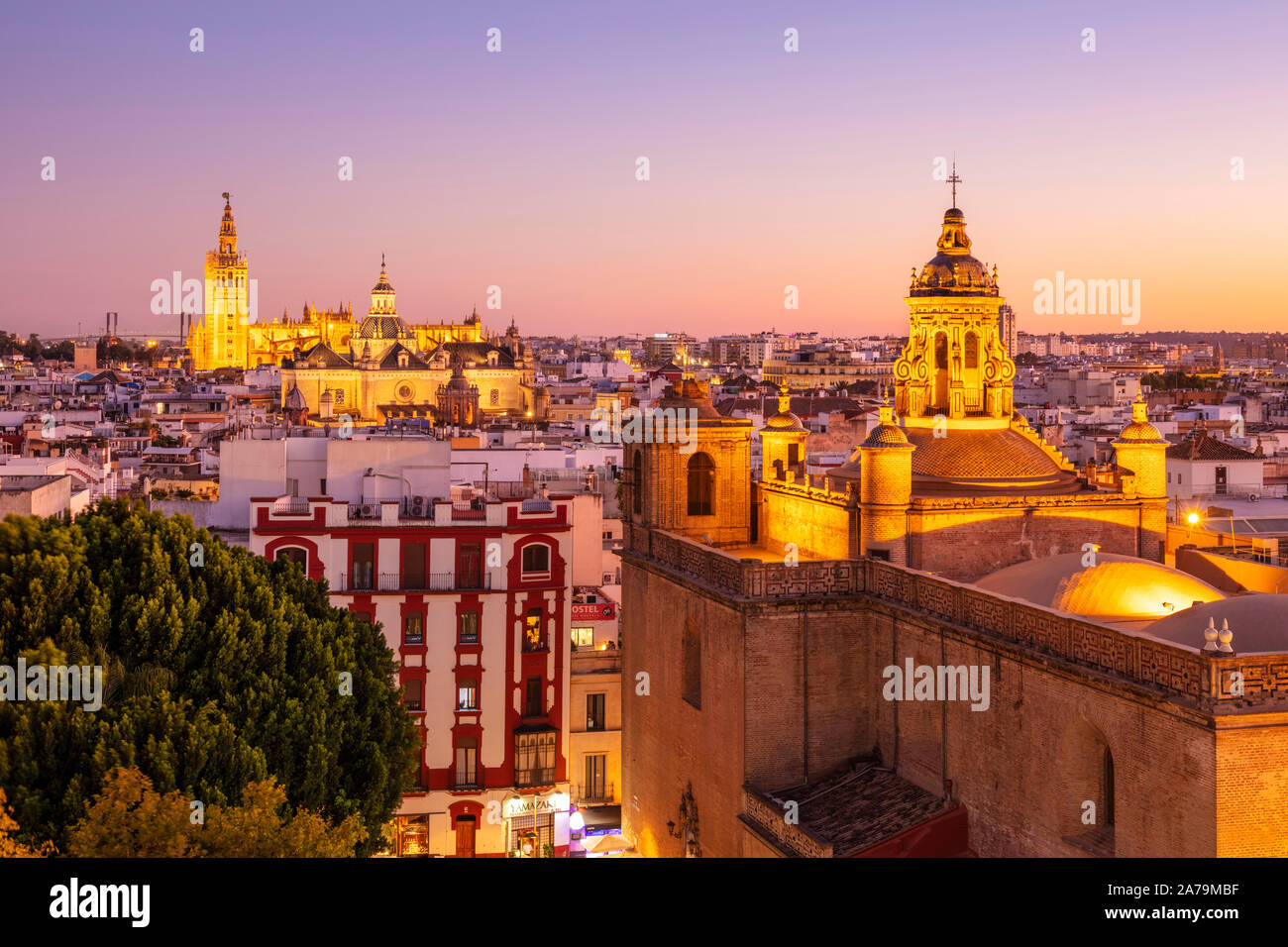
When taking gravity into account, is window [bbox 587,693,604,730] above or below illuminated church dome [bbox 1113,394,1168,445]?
below

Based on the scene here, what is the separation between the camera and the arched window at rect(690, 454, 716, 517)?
25.8 meters

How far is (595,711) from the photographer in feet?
98.9

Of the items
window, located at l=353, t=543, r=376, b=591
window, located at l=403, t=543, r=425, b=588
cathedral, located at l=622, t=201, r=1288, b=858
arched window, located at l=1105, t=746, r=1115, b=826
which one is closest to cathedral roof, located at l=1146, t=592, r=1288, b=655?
cathedral, located at l=622, t=201, r=1288, b=858

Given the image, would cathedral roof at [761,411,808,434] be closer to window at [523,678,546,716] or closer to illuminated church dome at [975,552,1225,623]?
window at [523,678,546,716]

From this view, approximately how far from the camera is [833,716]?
2002cm

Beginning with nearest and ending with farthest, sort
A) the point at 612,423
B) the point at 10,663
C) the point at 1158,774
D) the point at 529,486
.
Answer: the point at 1158,774 → the point at 10,663 → the point at 529,486 → the point at 612,423

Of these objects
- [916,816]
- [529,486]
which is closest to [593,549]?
[529,486]

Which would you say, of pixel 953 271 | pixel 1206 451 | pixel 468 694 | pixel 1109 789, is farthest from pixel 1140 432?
pixel 1206 451

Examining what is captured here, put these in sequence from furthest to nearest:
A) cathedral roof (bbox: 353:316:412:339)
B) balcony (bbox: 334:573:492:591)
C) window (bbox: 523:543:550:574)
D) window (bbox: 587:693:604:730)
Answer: cathedral roof (bbox: 353:316:412:339) < window (bbox: 587:693:604:730) < window (bbox: 523:543:550:574) < balcony (bbox: 334:573:492:591)

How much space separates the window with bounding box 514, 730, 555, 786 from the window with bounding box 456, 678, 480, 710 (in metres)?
1.10

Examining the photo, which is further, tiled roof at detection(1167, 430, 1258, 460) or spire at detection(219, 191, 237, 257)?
spire at detection(219, 191, 237, 257)

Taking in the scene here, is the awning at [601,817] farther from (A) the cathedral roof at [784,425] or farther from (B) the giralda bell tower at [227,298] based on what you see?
(B) the giralda bell tower at [227,298]
